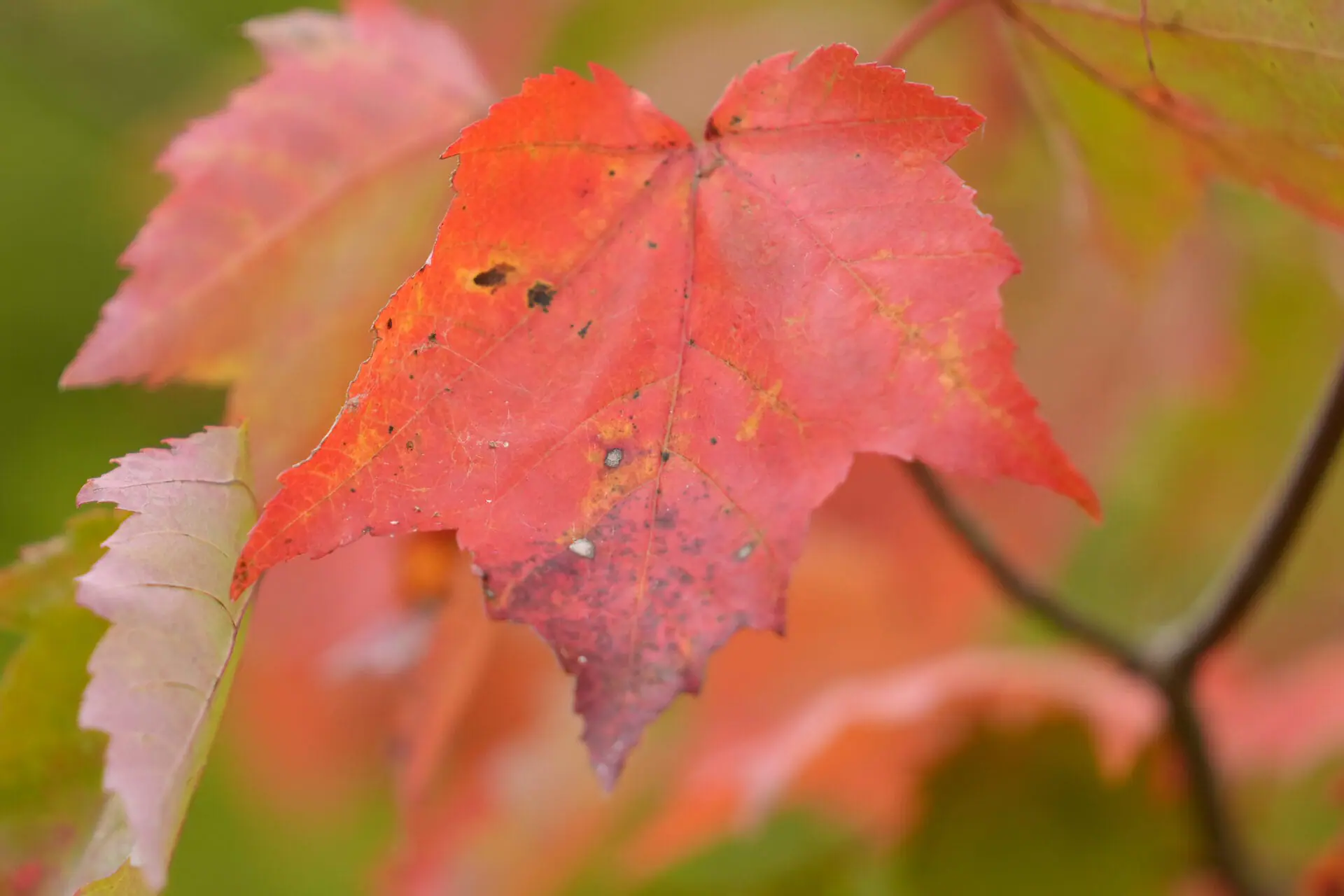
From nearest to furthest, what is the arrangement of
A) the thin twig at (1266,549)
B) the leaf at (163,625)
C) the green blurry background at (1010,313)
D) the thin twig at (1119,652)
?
1. the leaf at (163,625)
2. the thin twig at (1266,549)
3. the thin twig at (1119,652)
4. the green blurry background at (1010,313)

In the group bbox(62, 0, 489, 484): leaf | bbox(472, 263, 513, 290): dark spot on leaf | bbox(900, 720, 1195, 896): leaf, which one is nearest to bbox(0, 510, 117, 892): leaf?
bbox(62, 0, 489, 484): leaf

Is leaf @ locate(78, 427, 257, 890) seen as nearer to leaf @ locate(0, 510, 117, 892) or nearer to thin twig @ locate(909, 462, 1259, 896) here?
leaf @ locate(0, 510, 117, 892)

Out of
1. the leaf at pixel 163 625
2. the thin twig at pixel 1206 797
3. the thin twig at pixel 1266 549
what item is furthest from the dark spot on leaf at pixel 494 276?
the thin twig at pixel 1206 797

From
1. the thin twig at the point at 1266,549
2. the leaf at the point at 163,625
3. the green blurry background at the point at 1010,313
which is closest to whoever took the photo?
the leaf at the point at 163,625

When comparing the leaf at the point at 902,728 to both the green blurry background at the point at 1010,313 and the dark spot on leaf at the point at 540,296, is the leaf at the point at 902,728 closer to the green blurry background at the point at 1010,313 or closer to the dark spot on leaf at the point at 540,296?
the green blurry background at the point at 1010,313

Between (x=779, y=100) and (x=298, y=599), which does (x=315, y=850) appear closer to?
(x=298, y=599)

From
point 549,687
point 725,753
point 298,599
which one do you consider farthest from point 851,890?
point 298,599

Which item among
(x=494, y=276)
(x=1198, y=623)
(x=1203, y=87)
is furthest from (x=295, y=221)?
(x=1198, y=623)
